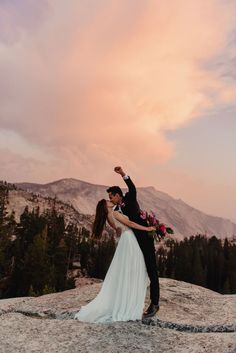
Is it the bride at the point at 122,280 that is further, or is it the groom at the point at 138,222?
the groom at the point at 138,222

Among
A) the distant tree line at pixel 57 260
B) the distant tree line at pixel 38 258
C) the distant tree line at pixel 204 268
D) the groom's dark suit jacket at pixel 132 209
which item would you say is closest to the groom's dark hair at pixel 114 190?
the groom's dark suit jacket at pixel 132 209

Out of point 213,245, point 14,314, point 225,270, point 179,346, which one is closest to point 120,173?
point 179,346

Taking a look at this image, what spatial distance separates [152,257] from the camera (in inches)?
465

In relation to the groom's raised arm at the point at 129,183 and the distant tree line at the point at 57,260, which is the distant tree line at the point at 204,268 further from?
the groom's raised arm at the point at 129,183

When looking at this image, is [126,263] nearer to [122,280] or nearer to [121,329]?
[122,280]

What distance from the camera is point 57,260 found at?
95750 millimetres

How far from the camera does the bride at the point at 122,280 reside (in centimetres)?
1155

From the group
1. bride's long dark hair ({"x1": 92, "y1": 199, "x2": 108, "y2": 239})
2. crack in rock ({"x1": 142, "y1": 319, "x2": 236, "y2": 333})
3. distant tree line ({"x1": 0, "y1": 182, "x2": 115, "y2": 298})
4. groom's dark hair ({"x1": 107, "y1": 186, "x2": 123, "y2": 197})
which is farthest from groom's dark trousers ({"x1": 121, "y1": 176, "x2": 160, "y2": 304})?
distant tree line ({"x1": 0, "y1": 182, "x2": 115, "y2": 298})

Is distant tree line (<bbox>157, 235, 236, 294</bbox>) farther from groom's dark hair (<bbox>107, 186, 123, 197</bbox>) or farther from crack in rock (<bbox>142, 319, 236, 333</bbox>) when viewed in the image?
groom's dark hair (<bbox>107, 186, 123, 197</bbox>)

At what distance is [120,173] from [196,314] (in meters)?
5.05

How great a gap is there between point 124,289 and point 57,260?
86731mm

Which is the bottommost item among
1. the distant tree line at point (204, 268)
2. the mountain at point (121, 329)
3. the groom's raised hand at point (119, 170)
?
the mountain at point (121, 329)

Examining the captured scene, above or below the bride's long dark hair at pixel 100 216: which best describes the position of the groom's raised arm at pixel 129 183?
above

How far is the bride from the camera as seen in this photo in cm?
1155
